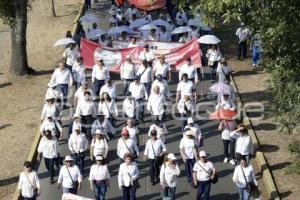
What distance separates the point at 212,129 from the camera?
20.4m

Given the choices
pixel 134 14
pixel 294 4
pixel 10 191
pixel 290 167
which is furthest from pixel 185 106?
pixel 134 14

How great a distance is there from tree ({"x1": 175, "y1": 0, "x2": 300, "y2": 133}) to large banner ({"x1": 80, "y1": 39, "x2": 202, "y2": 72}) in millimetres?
9475

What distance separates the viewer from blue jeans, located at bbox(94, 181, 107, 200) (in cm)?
1551

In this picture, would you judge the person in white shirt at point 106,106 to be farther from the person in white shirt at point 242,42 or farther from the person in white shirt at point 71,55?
the person in white shirt at point 242,42

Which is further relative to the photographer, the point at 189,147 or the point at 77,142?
the point at 77,142

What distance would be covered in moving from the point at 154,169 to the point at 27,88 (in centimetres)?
922

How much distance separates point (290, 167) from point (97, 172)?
503 centimetres

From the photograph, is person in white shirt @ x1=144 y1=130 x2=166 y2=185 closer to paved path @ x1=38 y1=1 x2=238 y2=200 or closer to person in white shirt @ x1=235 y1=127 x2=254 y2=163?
paved path @ x1=38 y1=1 x2=238 y2=200

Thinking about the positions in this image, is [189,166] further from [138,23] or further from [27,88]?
[138,23]

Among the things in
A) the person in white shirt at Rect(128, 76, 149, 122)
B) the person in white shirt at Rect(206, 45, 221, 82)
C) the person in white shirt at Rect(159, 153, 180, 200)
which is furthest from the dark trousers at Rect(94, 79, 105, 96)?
the person in white shirt at Rect(159, 153, 180, 200)

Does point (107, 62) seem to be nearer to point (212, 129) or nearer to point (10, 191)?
point (212, 129)

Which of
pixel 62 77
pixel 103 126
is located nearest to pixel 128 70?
pixel 62 77

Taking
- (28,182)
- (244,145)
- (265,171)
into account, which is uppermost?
(244,145)

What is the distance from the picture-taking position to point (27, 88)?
24.7 meters
